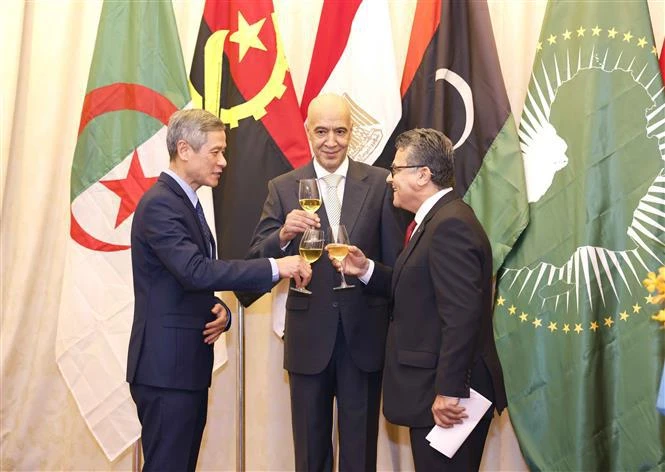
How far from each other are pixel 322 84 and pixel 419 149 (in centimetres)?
155

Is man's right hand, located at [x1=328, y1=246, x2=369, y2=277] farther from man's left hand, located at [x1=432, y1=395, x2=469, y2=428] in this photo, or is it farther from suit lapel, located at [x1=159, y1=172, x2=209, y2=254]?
man's left hand, located at [x1=432, y1=395, x2=469, y2=428]

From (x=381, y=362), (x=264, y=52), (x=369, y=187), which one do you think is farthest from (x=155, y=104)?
(x=381, y=362)

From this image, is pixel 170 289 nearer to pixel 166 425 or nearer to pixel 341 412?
pixel 166 425

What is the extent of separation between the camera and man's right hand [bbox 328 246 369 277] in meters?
3.15

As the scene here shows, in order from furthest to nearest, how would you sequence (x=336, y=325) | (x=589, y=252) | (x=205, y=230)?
1. (x=589, y=252)
2. (x=336, y=325)
3. (x=205, y=230)

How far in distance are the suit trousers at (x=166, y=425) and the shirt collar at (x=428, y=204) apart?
1.02 m

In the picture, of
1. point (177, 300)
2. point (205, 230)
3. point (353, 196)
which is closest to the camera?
point (177, 300)

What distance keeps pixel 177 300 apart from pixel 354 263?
0.70 m

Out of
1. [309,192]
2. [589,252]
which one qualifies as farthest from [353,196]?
[589,252]

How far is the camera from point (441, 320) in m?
2.67

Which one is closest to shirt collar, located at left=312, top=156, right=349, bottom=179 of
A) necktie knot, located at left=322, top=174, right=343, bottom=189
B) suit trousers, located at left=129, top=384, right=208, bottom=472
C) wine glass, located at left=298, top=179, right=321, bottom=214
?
necktie knot, located at left=322, top=174, right=343, bottom=189

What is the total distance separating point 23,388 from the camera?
4.68 m

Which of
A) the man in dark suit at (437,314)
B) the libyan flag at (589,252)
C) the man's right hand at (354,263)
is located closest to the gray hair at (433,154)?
the man in dark suit at (437,314)

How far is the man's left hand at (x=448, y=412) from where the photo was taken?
2592mm
